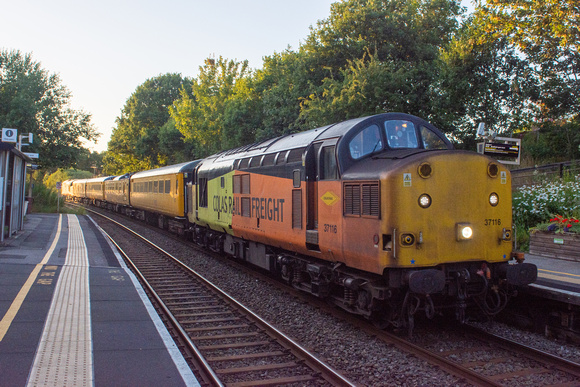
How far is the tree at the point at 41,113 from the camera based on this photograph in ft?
101

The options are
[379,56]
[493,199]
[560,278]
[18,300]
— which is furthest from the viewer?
[379,56]

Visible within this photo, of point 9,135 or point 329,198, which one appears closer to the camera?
point 329,198

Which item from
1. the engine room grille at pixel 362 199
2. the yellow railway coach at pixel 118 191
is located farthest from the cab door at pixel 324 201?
the yellow railway coach at pixel 118 191

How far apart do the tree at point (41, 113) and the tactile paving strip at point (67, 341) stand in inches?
951

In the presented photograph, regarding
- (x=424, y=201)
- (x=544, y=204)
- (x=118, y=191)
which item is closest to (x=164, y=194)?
(x=118, y=191)

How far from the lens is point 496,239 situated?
7.14 meters

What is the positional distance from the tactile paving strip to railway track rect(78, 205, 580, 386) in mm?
4095

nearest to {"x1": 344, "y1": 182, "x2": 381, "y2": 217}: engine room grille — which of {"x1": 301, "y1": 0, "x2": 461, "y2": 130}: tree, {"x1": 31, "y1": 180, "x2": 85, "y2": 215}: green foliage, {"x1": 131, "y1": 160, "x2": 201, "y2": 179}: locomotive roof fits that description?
{"x1": 131, "y1": 160, "x2": 201, "y2": 179}: locomotive roof

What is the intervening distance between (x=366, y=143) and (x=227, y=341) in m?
3.84

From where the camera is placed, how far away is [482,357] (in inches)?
255

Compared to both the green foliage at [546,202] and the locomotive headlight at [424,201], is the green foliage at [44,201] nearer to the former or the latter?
the green foliage at [546,202]

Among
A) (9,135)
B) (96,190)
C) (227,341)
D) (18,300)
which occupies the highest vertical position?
(9,135)

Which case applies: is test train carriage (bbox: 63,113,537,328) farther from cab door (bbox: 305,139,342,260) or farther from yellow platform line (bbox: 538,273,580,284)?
yellow platform line (bbox: 538,273,580,284)

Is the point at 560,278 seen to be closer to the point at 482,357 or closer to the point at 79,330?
the point at 482,357
